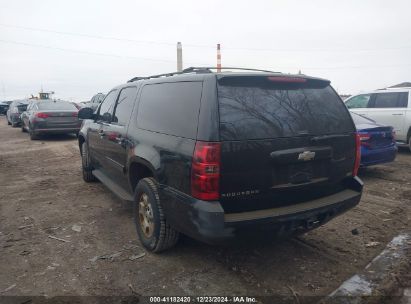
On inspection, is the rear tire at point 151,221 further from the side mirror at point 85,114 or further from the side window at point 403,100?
the side window at point 403,100

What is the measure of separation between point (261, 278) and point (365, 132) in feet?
14.9

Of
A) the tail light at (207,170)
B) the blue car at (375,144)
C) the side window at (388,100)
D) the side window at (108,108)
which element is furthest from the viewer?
the side window at (388,100)

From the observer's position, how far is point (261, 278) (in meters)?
3.33

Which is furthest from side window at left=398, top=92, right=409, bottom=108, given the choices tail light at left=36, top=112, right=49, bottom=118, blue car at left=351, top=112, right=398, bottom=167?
tail light at left=36, top=112, right=49, bottom=118

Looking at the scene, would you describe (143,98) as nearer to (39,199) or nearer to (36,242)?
(36,242)

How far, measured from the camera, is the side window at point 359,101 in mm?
10298

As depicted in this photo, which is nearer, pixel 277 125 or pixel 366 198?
pixel 277 125

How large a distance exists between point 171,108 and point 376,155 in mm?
4930

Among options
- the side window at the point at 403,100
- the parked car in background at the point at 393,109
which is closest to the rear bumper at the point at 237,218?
the parked car in background at the point at 393,109

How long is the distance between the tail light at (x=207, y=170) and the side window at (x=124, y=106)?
74.2 inches

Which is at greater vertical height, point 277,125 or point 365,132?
point 277,125

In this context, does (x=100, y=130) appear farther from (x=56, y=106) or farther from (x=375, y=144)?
(x=56, y=106)

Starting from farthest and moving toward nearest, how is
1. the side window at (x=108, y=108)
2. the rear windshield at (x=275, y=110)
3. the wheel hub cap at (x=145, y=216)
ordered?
1. the side window at (x=108, y=108)
2. the wheel hub cap at (x=145, y=216)
3. the rear windshield at (x=275, y=110)

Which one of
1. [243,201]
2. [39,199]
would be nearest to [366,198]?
[243,201]
